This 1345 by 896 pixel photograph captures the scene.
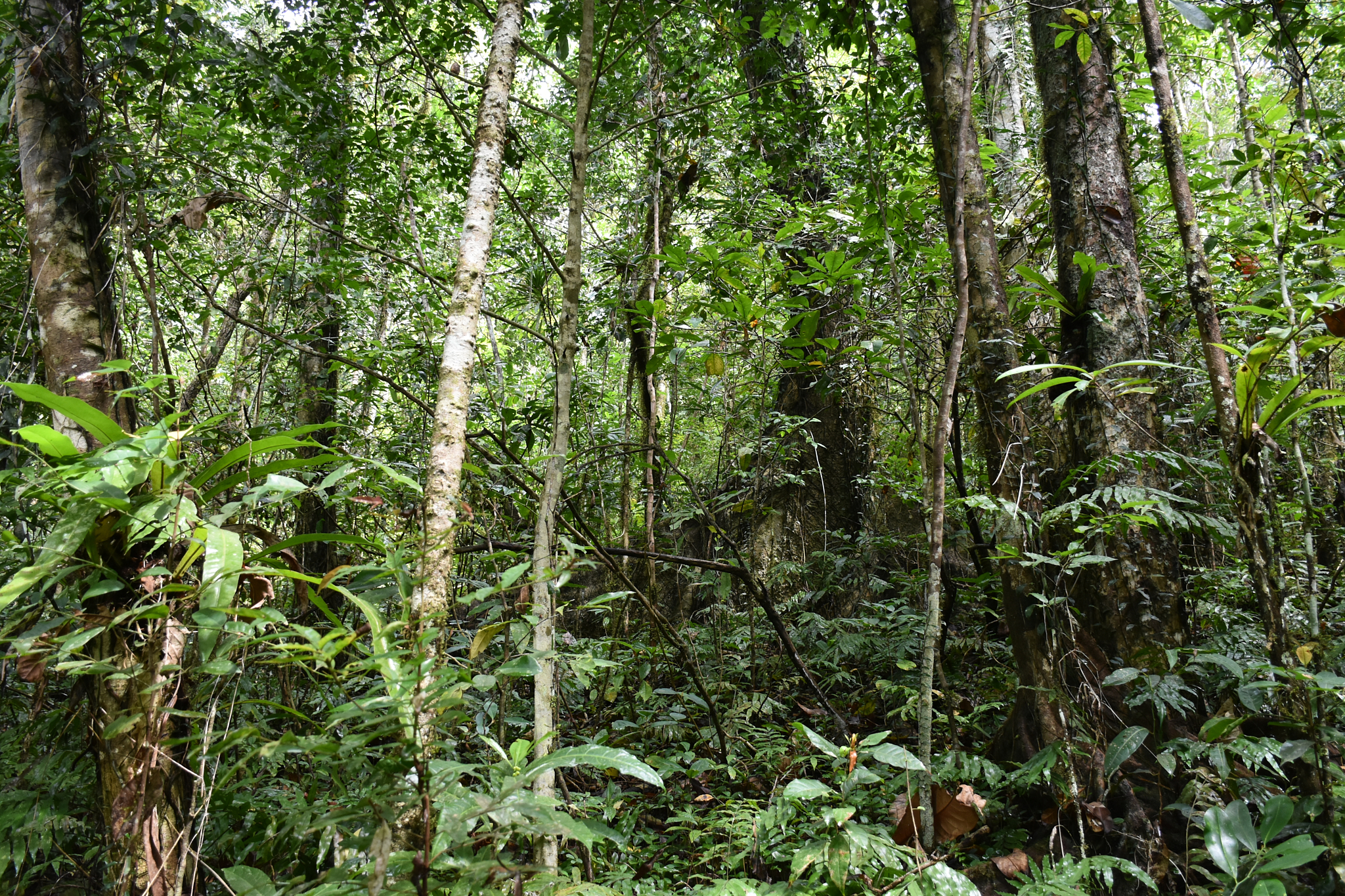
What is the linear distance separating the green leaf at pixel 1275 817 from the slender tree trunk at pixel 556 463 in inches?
75.6

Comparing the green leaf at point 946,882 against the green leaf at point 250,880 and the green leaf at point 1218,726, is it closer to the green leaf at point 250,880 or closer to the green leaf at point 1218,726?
the green leaf at point 1218,726

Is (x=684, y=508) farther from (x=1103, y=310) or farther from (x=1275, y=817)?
(x=1275, y=817)

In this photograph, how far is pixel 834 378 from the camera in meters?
4.95

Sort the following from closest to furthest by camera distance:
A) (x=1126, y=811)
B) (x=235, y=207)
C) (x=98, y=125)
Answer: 1. (x=1126, y=811)
2. (x=98, y=125)
3. (x=235, y=207)

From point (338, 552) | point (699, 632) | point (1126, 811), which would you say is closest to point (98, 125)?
point (338, 552)

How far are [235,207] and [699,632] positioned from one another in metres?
4.74

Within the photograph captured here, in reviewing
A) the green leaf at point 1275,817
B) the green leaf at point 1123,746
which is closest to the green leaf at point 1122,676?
the green leaf at point 1123,746

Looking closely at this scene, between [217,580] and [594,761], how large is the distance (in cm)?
97

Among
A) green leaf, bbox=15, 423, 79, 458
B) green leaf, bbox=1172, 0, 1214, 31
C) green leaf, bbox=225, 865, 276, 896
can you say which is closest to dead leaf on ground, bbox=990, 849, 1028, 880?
green leaf, bbox=225, 865, 276, 896

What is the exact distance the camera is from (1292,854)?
1.76 m

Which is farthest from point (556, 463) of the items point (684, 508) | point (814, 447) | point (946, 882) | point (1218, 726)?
point (814, 447)

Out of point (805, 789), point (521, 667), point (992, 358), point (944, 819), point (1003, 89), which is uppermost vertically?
point (1003, 89)

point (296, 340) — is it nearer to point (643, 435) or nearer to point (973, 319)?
point (643, 435)

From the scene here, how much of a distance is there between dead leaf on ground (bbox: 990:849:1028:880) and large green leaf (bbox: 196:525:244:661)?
250 centimetres
